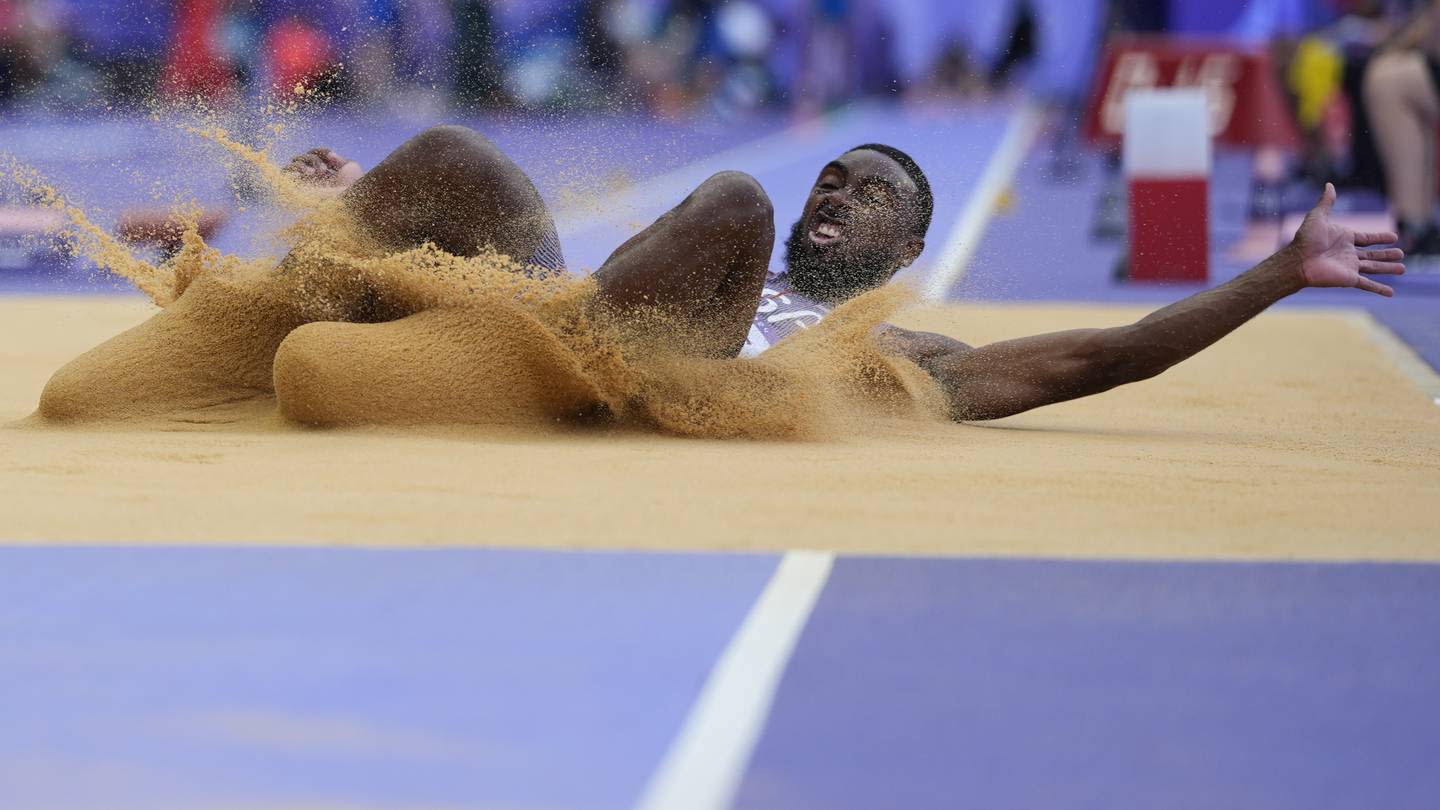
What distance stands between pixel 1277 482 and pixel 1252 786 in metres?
2.11

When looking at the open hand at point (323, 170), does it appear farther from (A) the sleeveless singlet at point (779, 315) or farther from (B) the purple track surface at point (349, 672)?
(B) the purple track surface at point (349, 672)

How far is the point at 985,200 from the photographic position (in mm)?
15812

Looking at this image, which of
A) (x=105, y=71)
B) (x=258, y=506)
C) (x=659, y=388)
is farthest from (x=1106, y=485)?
(x=105, y=71)

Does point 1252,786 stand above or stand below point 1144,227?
above

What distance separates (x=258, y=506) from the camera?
3693mm

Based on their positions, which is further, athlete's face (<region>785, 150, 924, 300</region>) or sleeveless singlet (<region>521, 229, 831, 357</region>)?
athlete's face (<region>785, 150, 924, 300</region>)

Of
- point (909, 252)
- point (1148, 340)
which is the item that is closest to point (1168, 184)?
point (909, 252)

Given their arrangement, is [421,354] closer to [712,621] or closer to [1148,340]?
[1148,340]

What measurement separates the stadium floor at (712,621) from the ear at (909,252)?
59cm

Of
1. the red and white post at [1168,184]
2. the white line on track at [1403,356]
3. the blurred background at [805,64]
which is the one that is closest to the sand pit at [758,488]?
the white line on track at [1403,356]

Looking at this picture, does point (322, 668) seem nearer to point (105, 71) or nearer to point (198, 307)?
point (198, 307)

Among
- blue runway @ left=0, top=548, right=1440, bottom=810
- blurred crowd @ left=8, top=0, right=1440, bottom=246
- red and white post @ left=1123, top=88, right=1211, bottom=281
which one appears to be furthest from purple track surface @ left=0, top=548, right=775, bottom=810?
blurred crowd @ left=8, top=0, right=1440, bottom=246

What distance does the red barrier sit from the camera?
53.0 ft

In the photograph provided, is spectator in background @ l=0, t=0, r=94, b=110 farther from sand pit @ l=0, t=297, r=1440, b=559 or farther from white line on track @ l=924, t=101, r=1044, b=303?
sand pit @ l=0, t=297, r=1440, b=559
